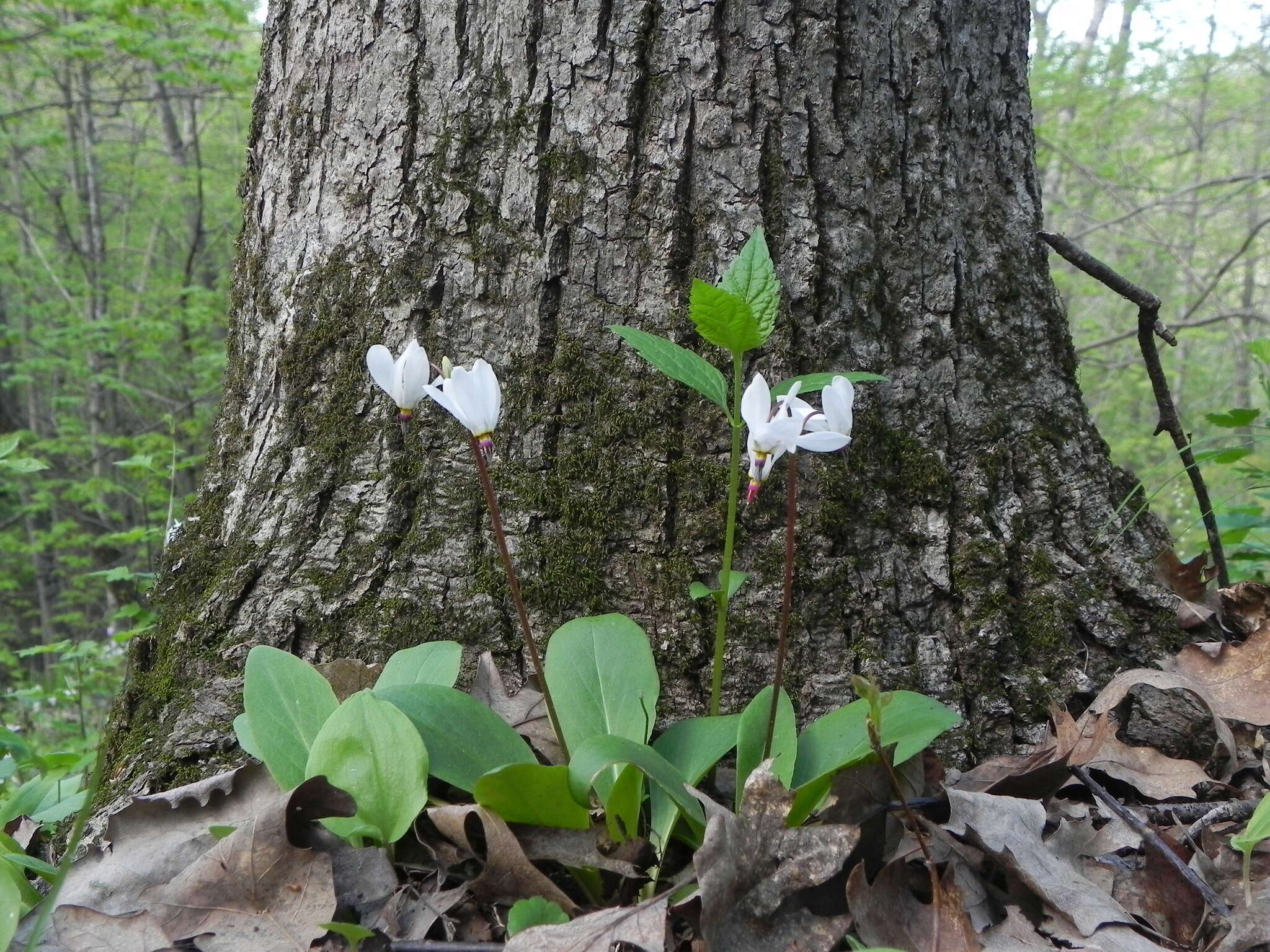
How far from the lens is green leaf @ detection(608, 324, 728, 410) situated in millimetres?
1364

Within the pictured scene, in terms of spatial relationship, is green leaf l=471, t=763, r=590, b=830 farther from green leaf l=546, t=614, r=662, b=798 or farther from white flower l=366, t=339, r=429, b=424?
white flower l=366, t=339, r=429, b=424

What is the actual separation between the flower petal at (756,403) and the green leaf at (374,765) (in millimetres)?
699

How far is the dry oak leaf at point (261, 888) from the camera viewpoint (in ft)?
4.04

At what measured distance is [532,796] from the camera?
1.30 m

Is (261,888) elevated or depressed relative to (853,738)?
depressed

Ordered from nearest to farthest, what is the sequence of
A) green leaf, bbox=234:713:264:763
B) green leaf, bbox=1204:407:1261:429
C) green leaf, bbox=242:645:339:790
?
green leaf, bbox=242:645:339:790
green leaf, bbox=234:713:264:763
green leaf, bbox=1204:407:1261:429

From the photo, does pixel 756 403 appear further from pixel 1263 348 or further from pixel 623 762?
pixel 1263 348

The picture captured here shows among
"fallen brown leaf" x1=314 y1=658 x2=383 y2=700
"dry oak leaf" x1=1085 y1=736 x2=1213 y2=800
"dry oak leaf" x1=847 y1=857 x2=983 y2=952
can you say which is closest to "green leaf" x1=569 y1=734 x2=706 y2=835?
"dry oak leaf" x1=847 y1=857 x2=983 y2=952

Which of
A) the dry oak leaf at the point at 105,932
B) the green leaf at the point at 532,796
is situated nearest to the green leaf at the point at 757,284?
the green leaf at the point at 532,796

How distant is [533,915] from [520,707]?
0.50 meters

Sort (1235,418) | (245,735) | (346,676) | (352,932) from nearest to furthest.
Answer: (352,932), (245,735), (346,676), (1235,418)

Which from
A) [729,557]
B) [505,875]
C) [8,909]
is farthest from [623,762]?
[8,909]

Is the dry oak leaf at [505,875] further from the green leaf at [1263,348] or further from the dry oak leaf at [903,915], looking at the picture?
the green leaf at [1263,348]

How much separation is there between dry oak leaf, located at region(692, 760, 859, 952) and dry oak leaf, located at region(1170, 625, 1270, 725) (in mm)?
1073
